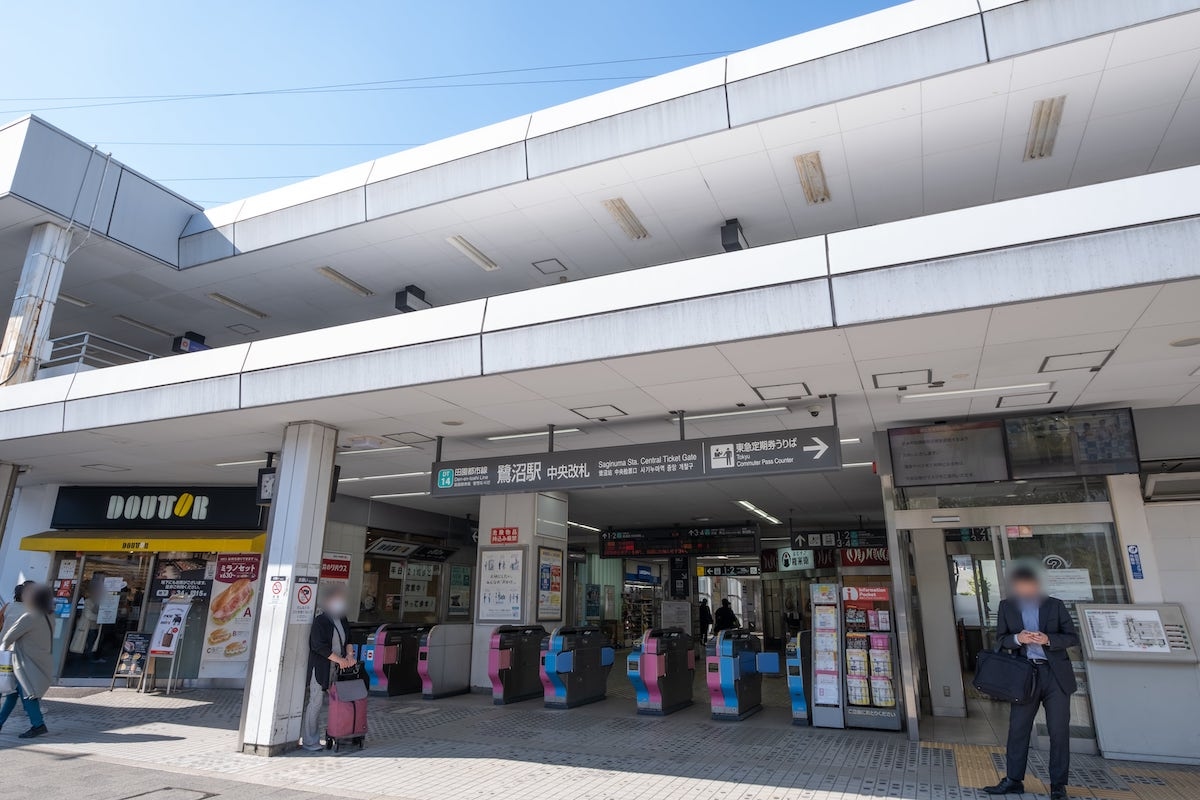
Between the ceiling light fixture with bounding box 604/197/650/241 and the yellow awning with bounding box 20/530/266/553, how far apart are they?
7735mm

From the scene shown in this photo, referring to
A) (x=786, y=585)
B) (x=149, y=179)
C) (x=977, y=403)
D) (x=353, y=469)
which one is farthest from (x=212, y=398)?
(x=786, y=585)

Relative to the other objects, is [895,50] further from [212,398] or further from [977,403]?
[212,398]

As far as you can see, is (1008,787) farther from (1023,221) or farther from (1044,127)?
(1044,127)

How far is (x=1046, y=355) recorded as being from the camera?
18.9 feet

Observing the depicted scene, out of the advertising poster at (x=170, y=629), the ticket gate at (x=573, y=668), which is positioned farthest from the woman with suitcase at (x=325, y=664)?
the advertising poster at (x=170, y=629)

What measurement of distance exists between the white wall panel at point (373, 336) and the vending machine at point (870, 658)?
5784mm

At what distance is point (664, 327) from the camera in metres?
5.65

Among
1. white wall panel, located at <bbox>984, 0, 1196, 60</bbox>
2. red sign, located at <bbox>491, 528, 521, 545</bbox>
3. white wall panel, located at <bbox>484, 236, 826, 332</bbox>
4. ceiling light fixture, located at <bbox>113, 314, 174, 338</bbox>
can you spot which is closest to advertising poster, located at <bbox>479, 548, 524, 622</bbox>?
red sign, located at <bbox>491, 528, 521, 545</bbox>

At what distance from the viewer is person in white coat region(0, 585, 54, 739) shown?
7.59 metres

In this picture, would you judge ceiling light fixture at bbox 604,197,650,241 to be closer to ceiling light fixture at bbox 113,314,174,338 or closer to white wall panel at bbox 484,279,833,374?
white wall panel at bbox 484,279,833,374

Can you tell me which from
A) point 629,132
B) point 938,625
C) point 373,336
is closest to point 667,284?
point 373,336

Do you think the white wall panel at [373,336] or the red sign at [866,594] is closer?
the white wall panel at [373,336]

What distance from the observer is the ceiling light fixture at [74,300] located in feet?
40.4

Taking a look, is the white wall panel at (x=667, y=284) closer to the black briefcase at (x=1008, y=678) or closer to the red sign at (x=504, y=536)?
the black briefcase at (x=1008, y=678)
